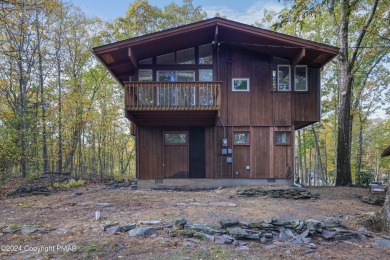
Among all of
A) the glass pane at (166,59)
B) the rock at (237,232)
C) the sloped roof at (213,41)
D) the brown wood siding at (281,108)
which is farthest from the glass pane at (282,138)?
the rock at (237,232)

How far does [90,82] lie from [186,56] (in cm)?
1122

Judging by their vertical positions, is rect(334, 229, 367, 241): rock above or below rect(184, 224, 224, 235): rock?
below

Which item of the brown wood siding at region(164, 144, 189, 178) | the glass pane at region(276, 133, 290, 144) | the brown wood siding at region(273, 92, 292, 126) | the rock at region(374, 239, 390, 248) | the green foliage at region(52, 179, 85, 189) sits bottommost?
the green foliage at region(52, 179, 85, 189)

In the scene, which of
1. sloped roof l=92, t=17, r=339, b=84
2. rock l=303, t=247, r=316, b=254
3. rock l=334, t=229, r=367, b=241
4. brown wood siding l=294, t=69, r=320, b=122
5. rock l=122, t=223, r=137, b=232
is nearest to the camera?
rock l=303, t=247, r=316, b=254

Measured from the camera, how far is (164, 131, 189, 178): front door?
1127 cm

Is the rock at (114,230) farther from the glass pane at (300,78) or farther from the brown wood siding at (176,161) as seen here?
the glass pane at (300,78)

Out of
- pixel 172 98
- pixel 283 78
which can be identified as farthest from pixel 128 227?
pixel 283 78

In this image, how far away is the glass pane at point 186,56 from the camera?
1156 centimetres

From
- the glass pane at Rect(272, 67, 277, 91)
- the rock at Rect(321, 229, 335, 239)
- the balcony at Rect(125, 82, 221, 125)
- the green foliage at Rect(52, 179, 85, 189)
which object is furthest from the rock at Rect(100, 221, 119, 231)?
the glass pane at Rect(272, 67, 277, 91)

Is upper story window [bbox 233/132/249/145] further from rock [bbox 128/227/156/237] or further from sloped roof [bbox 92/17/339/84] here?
rock [bbox 128/227/156/237]

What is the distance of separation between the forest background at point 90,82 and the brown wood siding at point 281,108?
2.83 metres

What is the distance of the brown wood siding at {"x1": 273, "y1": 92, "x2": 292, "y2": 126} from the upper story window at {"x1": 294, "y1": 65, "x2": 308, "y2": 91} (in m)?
0.55

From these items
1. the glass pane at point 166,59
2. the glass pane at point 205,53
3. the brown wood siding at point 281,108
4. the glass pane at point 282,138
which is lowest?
the glass pane at point 282,138

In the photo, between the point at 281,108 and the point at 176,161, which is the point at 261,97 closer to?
the point at 281,108
